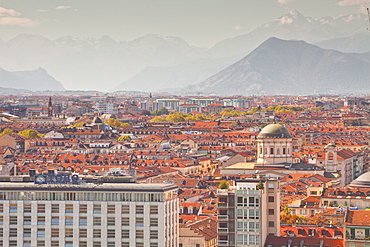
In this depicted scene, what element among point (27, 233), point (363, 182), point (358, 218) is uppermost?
point (358, 218)

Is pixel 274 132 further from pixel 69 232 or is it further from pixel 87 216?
pixel 69 232

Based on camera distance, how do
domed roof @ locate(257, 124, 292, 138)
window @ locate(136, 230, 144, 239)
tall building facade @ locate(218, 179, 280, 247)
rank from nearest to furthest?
1. window @ locate(136, 230, 144, 239)
2. tall building facade @ locate(218, 179, 280, 247)
3. domed roof @ locate(257, 124, 292, 138)

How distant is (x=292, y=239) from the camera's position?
5841cm

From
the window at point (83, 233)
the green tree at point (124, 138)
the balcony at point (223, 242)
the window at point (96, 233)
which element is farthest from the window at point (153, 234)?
the green tree at point (124, 138)

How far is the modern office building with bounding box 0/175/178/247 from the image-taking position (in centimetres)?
5606

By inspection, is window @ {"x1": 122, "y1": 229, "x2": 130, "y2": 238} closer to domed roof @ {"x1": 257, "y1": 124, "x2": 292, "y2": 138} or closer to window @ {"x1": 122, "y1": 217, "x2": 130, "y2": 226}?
window @ {"x1": 122, "y1": 217, "x2": 130, "y2": 226}

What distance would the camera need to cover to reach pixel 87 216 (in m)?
56.8

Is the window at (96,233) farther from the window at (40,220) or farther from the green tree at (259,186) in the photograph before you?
the green tree at (259,186)

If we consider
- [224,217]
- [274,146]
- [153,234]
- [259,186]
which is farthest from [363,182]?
[153,234]

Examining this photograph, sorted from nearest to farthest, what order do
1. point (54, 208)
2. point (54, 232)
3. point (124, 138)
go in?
point (54, 232) → point (54, 208) → point (124, 138)

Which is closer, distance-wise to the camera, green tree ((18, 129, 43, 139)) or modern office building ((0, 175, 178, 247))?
modern office building ((0, 175, 178, 247))

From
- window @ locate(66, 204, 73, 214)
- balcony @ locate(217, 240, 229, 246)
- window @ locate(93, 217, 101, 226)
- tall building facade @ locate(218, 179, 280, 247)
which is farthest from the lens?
balcony @ locate(217, 240, 229, 246)

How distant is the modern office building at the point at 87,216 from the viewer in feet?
184

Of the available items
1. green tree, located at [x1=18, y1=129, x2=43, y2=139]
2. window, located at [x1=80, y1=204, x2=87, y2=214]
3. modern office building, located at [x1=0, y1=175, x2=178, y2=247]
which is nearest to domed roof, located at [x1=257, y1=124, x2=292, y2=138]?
modern office building, located at [x1=0, y1=175, x2=178, y2=247]
